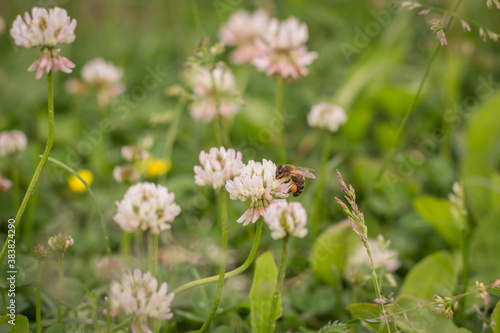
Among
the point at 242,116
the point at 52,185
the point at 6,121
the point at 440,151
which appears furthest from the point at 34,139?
the point at 440,151

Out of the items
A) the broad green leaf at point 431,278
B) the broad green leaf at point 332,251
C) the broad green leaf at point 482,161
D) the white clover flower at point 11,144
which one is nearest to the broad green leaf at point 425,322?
the broad green leaf at point 431,278

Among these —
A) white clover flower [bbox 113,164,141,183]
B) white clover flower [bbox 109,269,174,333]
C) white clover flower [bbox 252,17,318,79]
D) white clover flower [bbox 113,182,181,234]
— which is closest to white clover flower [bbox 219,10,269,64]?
white clover flower [bbox 252,17,318,79]

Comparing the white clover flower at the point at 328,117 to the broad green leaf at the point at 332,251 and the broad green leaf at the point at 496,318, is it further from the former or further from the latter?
the broad green leaf at the point at 496,318

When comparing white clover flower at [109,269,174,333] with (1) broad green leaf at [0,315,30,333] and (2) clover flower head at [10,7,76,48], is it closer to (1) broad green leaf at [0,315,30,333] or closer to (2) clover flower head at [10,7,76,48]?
(1) broad green leaf at [0,315,30,333]

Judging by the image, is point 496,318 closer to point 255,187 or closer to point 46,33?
point 255,187

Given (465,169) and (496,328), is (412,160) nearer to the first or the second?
(465,169)

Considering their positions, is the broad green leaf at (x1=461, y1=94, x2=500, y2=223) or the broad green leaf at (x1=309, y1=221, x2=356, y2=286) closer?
the broad green leaf at (x1=309, y1=221, x2=356, y2=286)
